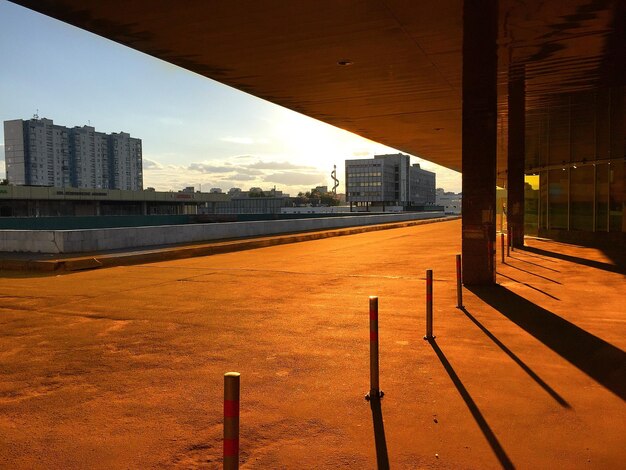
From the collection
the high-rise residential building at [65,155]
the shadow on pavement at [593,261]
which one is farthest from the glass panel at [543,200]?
the high-rise residential building at [65,155]

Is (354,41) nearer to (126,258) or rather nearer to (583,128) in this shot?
(126,258)

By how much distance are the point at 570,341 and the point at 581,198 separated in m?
19.4

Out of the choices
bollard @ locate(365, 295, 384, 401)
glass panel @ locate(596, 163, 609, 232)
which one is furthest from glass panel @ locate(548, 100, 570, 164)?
bollard @ locate(365, 295, 384, 401)

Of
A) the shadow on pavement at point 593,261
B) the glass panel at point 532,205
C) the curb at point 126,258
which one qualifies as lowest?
the shadow on pavement at point 593,261

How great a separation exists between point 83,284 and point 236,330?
646 cm

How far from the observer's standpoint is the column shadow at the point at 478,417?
3.75 metres

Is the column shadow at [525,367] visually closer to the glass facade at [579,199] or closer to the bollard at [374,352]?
the bollard at [374,352]

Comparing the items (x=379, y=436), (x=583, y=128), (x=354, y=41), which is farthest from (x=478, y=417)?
(x=583, y=128)

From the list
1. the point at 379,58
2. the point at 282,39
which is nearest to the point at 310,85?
the point at 379,58

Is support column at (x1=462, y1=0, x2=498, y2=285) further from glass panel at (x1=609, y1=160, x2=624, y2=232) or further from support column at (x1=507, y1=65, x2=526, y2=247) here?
glass panel at (x1=609, y1=160, x2=624, y2=232)

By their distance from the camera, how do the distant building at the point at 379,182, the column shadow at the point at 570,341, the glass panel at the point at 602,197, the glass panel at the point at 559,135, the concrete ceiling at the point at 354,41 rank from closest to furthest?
1. the column shadow at the point at 570,341
2. the concrete ceiling at the point at 354,41
3. the glass panel at the point at 602,197
4. the glass panel at the point at 559,135
5. the distant building at the point at 379,182

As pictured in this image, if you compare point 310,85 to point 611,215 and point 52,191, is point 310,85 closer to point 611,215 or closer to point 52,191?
point 611,215

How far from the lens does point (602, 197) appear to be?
22.2 m

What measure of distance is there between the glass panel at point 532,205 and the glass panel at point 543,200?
1.30m
